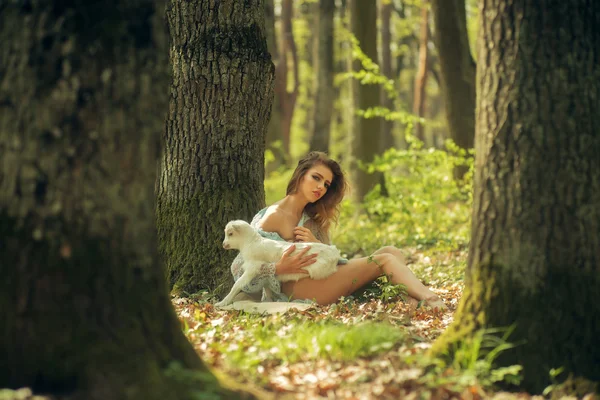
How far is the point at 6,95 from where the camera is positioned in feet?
10.4

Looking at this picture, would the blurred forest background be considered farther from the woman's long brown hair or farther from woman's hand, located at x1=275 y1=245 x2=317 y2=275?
woman's hand, located at x1=275 y1=245 x2=317 y2=275

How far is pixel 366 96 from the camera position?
14.5 meters

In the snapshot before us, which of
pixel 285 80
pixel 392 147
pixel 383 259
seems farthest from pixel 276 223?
pixel 285 80

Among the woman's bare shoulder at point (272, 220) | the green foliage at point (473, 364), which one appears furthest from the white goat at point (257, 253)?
the green foliage at point (473, 364)

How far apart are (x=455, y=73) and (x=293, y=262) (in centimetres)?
820

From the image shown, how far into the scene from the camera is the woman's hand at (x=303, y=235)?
21.8ft

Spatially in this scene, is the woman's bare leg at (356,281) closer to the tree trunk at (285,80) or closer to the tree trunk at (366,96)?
the tree trunk at (366,96)

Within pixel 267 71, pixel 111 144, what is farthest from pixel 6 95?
pixel 267 71

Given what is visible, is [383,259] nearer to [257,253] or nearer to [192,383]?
[257,253]

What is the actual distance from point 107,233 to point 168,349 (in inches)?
27.6

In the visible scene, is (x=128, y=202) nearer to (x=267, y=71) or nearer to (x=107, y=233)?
(x=107, y=233)

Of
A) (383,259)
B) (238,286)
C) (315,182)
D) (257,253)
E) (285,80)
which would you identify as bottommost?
(238,286)

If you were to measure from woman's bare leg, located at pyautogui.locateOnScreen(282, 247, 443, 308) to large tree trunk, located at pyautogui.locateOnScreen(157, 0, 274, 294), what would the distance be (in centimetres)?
86

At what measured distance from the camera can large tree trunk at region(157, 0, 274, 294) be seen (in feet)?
21.5
